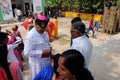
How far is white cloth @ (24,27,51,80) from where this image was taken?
11.3 ft

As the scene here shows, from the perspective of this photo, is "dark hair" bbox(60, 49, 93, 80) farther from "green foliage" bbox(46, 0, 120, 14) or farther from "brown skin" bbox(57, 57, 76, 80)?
"green foliage" bbox(46, 0, 120, 14)

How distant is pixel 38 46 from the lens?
11.6 feet

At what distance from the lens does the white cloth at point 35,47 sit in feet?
11.3

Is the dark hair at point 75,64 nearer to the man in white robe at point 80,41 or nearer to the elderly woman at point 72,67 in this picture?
the elderly woman at point 72,67

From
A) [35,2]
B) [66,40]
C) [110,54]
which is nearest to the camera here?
[110,54]

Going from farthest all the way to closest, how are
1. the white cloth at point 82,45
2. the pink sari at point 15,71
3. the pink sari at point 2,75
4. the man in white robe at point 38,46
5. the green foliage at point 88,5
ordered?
the green foliage at point 88,5 → the man in white robe at point 38,46 → the white cloth at point 82,45 → the pink sari at point 15,71 → the pink sari at point 2,75

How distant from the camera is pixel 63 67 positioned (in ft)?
6.19

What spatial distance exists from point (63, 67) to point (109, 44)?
846 cm

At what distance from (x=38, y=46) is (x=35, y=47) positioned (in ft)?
0.18

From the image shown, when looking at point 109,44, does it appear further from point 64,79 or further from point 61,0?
point 61,0

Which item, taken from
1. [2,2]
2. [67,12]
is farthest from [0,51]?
[67,12]

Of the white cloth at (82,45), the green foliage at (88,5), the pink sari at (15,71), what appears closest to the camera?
the pink sari at (15,71)

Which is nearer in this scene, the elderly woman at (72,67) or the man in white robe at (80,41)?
the elderly woman at (72,67)

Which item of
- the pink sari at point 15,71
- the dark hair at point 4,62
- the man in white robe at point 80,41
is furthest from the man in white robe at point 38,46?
the dark hair at point 4,62
